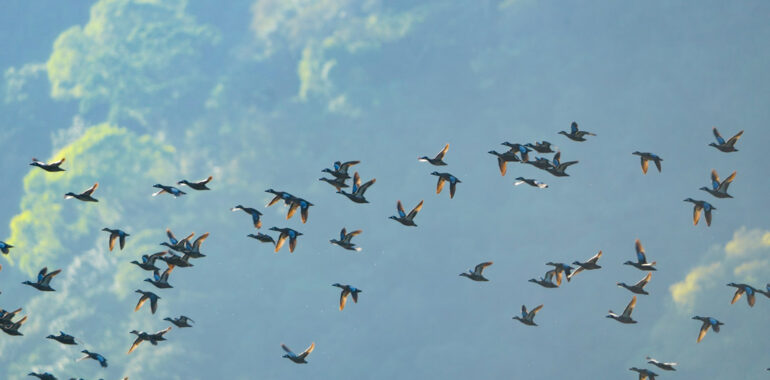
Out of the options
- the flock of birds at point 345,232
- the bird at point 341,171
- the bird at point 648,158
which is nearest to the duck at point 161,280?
the flock of birds at point 345,232

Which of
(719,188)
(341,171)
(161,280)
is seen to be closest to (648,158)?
(719,188)

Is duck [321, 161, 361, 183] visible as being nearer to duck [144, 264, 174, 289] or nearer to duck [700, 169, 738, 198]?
duck [144, 264, 174, 289]

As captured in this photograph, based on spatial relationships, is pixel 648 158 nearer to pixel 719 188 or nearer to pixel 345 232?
pixel 719 188

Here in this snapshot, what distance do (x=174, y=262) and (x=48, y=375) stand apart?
12.3 meters

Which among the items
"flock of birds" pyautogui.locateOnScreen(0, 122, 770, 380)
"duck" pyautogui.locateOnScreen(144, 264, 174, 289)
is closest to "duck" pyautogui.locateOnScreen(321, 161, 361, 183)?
"flock of birds" pyautogui.locateOnScreen(0, 122, 770, 380)

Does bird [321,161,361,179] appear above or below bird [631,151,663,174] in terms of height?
below

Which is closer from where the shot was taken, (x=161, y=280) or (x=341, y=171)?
(x=341, y=171)

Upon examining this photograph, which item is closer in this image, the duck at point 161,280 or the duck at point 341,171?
the duck at point 341,171

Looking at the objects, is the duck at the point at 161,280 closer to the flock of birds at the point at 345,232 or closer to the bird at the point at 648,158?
the flock of birds at the point at 345,232

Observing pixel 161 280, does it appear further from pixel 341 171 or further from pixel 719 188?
pixel 719 188

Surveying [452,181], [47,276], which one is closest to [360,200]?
[452,181]

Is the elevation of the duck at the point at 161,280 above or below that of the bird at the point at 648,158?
below

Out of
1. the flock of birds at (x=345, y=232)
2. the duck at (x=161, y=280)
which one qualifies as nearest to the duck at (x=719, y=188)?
the flock of birds at (x=345, y=232)

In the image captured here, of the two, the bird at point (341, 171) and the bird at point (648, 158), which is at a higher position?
the bird at point (648, 158)
